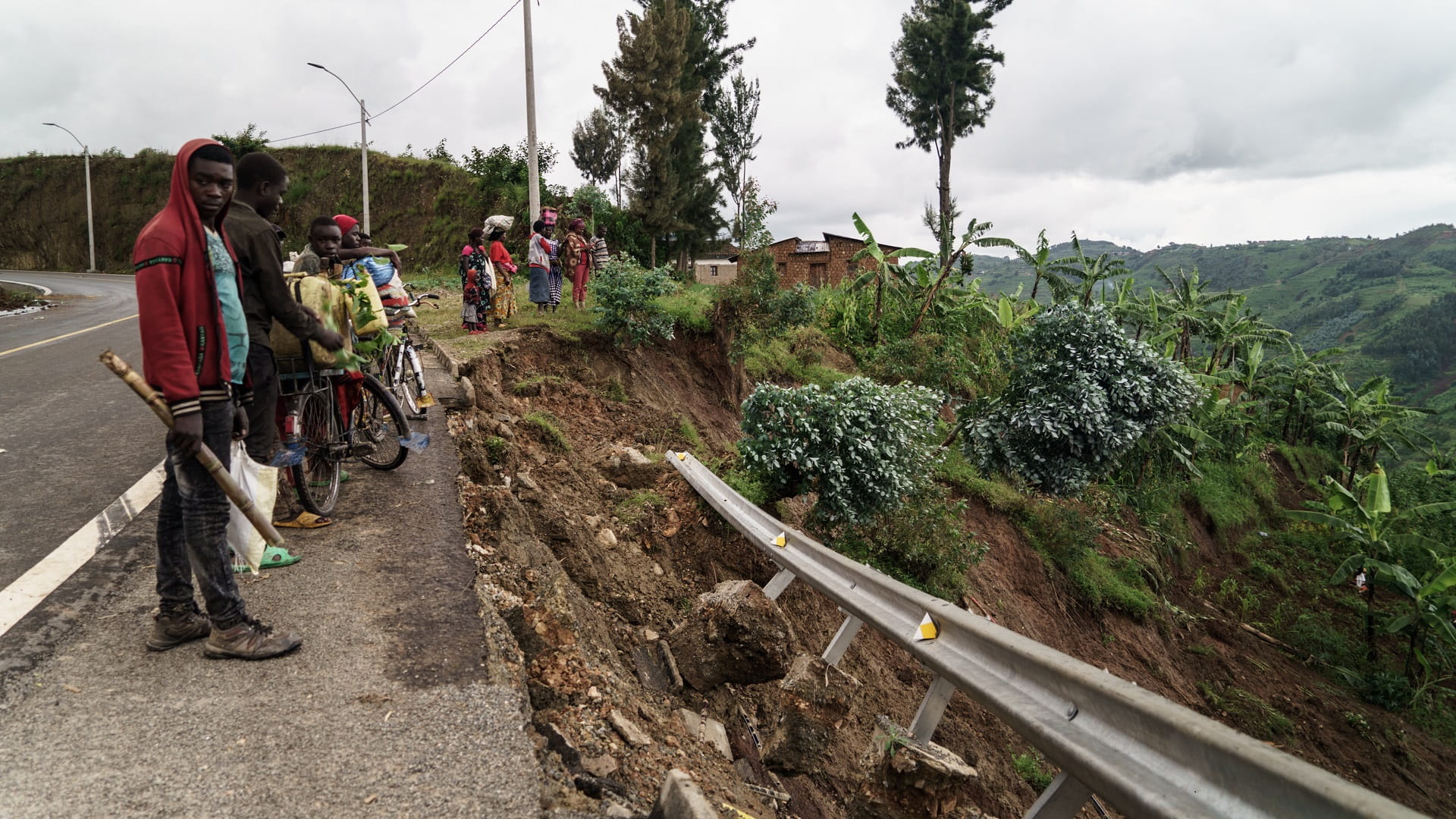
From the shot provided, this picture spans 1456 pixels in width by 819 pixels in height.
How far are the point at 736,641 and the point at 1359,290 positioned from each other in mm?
123778

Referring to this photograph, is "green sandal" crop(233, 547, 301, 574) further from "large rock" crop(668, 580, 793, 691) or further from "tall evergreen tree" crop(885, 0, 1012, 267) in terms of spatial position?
"tall evergreen tree" crop(885, 0, 1012, 267)

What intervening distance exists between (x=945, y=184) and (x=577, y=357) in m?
24.7

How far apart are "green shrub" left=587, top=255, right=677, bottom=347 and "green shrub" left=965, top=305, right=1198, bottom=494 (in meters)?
5.36

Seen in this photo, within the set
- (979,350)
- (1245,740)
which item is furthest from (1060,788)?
(979,350)

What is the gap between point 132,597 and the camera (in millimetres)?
3633

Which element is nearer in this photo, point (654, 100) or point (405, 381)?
point (405, 381)

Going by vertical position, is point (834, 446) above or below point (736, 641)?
above

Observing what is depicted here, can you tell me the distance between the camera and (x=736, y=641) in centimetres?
453

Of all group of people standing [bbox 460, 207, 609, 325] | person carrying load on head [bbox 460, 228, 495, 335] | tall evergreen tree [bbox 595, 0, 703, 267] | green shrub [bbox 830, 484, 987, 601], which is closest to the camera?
green shrub [bbox 830, 484, 987, 601]

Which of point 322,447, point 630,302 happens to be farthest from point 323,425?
point 630,302

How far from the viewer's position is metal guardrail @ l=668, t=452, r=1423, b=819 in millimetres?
2039

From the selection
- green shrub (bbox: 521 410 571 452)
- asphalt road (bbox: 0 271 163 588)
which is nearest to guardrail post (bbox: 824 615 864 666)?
asphalt road (bbox: 0 271 163 588)

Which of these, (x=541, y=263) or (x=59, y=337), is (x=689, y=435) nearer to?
(x=541, y=263)

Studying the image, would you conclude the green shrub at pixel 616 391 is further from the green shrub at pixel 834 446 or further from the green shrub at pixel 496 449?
the green shrub at pixel 496 449
